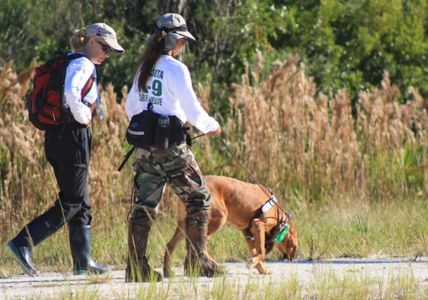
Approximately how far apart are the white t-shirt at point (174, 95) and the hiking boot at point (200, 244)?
649 millimetres

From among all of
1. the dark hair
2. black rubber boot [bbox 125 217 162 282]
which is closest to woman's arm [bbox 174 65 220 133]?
the dark hair

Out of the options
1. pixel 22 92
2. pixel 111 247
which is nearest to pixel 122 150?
pixel 22 92

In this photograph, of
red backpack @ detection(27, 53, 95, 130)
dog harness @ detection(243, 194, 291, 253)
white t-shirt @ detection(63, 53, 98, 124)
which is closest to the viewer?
white t-shirt @ detection(63, 53, 98, 124)

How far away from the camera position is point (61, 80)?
27.2ft

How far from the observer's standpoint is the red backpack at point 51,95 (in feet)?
27.2

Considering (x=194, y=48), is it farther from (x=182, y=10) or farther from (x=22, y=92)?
(x=22, y=92)

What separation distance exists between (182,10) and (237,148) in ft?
9.58

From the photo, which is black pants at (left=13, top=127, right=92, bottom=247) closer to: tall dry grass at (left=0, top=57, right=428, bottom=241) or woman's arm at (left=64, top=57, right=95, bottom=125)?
woman's arm at (left=64, top=57, right=95, bottom=125)

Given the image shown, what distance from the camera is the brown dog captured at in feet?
28.3

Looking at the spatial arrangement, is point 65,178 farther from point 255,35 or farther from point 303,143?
point 255,35

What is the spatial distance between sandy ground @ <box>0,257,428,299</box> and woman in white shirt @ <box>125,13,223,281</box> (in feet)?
0.72

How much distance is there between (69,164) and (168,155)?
0.88 metres

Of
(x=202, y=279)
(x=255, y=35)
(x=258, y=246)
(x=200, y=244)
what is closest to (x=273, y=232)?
(x=258, y=246)

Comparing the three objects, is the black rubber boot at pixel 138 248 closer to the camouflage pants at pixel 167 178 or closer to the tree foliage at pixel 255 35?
the camouflage pants at pixel 167 178
